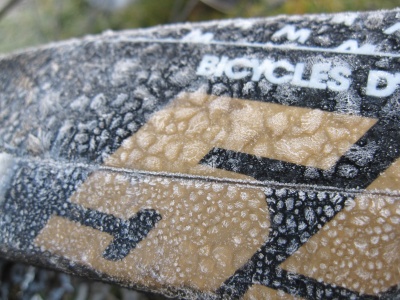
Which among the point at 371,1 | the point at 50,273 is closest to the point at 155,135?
the point at 50,273

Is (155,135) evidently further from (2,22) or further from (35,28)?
(2,22)

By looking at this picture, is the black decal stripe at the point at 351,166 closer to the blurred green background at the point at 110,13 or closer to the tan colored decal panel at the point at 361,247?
the tan colored decal panel at the point at 361,247

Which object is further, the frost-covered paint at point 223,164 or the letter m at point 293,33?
the letter m at point 293,33

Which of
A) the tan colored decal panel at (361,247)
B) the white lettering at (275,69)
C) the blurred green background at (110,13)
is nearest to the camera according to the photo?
the tan colored decal panel at (361,247)

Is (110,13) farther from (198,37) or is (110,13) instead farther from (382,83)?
(382,83)

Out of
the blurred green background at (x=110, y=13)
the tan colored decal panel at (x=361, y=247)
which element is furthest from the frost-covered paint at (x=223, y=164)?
the blurred green background at (x=110, y=13)

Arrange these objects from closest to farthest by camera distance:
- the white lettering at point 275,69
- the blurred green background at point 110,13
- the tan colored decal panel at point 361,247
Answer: the tan colored decal panel at point 361,247
the white lettering at point 275,69
the blurred green background at point 110,13
